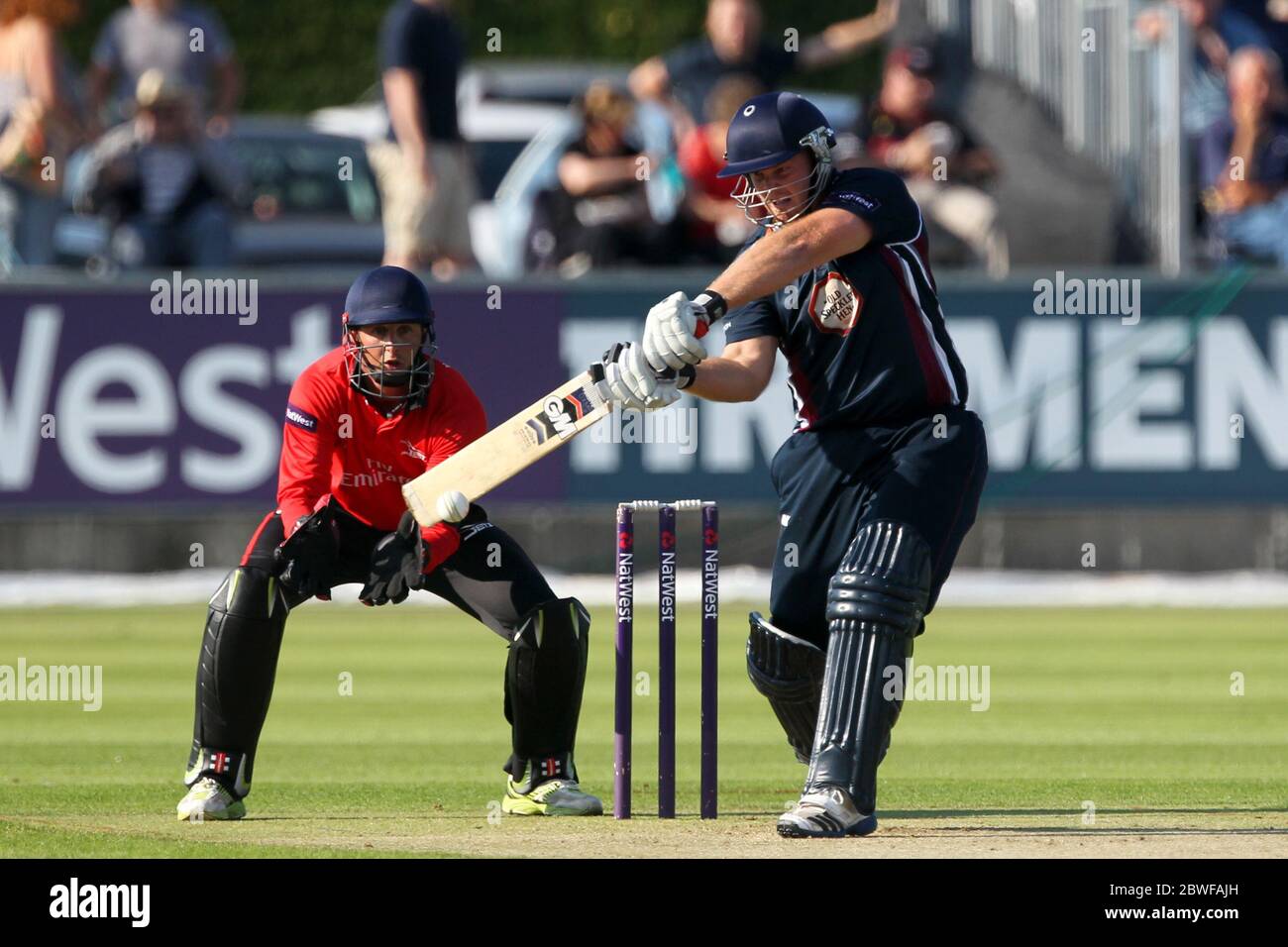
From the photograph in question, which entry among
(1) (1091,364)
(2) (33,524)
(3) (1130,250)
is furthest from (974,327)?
(2) (33,524)

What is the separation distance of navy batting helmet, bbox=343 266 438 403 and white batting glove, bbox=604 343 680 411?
1.07m

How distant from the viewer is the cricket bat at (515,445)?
23.6 feet

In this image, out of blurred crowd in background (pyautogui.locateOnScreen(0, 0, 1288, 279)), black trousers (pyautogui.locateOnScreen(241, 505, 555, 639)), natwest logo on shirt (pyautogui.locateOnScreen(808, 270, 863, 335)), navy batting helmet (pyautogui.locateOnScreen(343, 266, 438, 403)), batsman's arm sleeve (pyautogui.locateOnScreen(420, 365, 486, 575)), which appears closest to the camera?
natwest logo on shirt (pyautogui.locateOnScreen(808, 270, 863, 335))

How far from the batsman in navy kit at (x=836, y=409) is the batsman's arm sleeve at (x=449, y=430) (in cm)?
97

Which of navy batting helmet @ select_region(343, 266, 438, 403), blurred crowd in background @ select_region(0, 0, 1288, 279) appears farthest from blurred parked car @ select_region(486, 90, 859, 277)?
navy batting helmet @ select_region(343, 266, 438, 403)

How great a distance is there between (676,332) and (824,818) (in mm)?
1496

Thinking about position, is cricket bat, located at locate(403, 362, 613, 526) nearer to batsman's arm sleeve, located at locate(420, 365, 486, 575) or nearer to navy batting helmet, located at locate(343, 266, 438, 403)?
batsman's arm sleeve, located at locate(420, 365, 486, 575)

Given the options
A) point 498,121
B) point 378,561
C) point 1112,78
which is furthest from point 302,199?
point 378,561

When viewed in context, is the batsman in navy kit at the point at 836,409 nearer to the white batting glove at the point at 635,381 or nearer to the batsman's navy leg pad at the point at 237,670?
the white batting glove at the point at 635,381

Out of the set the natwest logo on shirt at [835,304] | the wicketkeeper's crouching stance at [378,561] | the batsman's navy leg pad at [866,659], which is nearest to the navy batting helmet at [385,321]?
the wicketkeeper's crouching stance at [378,561]

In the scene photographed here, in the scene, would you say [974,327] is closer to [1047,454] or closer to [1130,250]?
[1047,454]

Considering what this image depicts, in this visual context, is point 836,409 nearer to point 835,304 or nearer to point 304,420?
point 835,304

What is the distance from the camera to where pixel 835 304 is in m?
7.43

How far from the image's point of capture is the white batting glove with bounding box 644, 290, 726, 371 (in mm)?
6879
